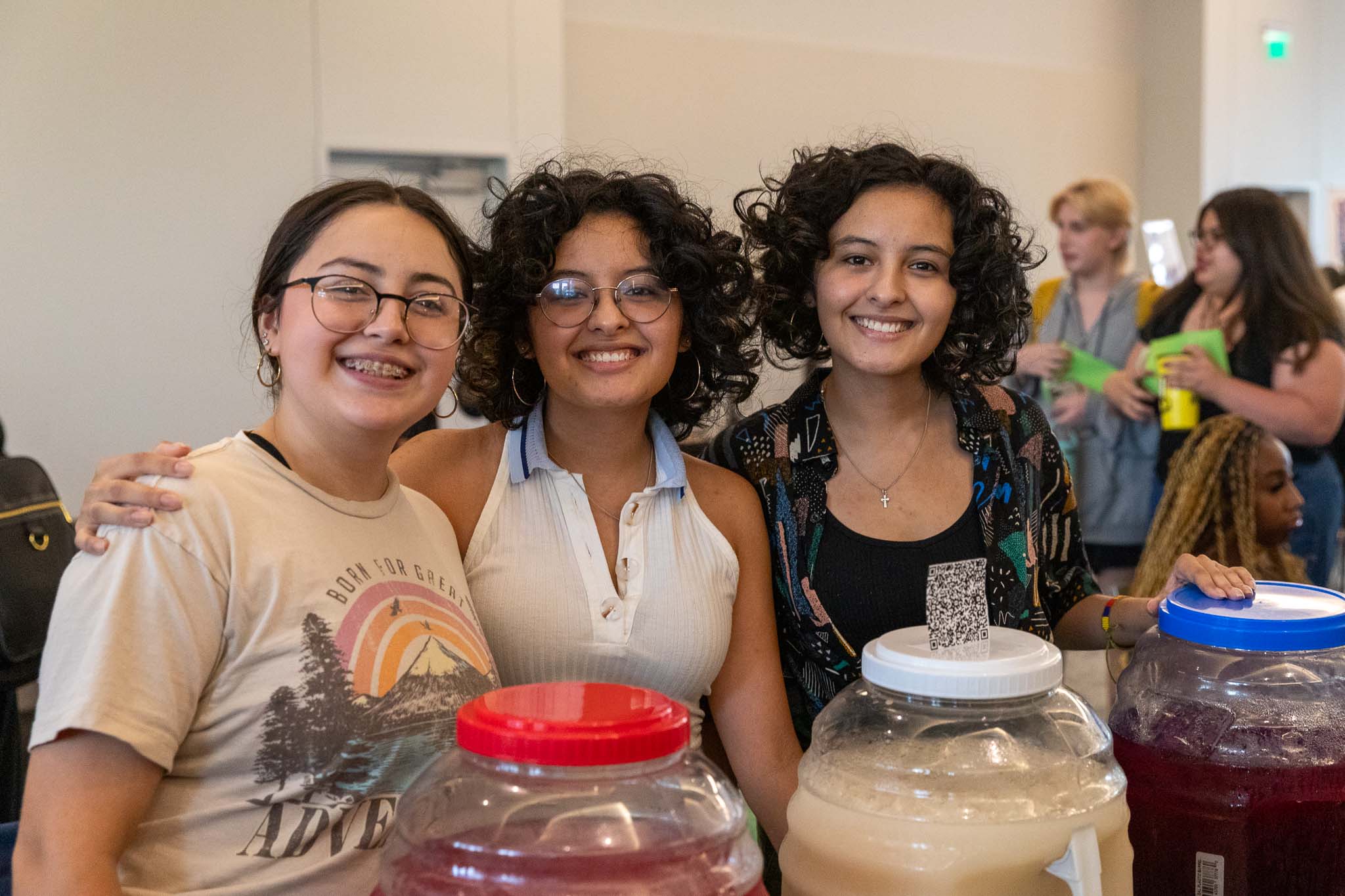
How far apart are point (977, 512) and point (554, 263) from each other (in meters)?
0.66

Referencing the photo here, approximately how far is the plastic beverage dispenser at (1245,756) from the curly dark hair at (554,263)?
2.20 ft

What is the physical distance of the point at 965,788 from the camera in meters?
0.87

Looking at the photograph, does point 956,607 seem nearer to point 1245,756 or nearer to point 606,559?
point 1245,756

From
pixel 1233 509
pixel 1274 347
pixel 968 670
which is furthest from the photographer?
pixel 1274 347

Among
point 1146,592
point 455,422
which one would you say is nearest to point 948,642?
point 1146,592

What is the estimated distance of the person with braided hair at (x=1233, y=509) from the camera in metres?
2.20

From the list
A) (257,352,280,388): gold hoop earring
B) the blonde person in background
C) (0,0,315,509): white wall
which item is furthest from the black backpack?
the blonde person in background

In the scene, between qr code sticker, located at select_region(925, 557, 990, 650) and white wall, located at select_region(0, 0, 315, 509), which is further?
white wall, located at select_region(0, 0, 315, 509)

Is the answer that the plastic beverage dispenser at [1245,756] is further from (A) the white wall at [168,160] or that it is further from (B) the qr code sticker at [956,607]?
(A) the white wall at [168,160]

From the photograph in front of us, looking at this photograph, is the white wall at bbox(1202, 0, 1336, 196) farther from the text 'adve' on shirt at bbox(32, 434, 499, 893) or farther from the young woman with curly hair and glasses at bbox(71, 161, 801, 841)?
the text 'adve' on shirt at bbox(32, 434, 499, 893)

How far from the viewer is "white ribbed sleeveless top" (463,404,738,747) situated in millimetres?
1366

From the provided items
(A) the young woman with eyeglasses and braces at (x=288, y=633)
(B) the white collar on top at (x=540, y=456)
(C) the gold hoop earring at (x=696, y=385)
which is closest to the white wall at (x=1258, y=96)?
(C) the gold hoop earring at (x=696, y=385)

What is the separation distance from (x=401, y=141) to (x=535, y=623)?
9.79 ft

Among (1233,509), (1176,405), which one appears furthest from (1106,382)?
(1233,509)
